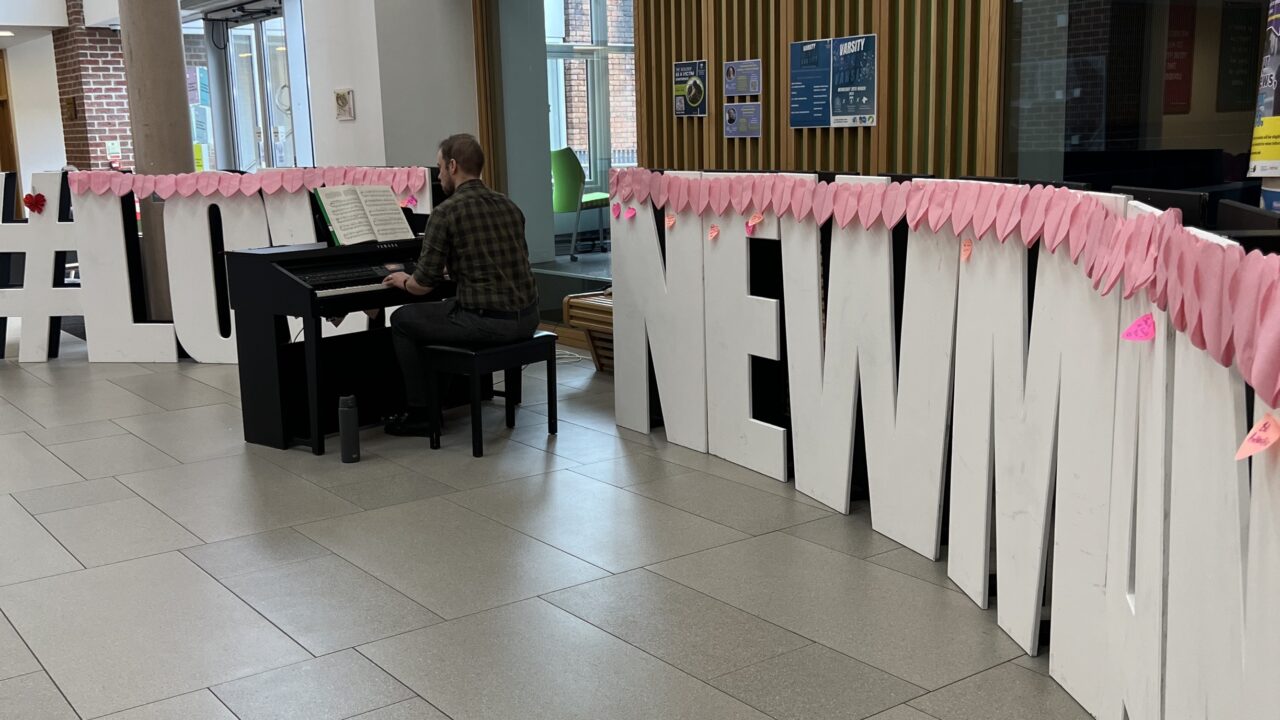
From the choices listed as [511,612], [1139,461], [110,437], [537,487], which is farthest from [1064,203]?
[110,437]

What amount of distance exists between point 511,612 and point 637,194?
243cm

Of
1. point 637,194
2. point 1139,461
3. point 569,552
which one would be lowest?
point 569,552

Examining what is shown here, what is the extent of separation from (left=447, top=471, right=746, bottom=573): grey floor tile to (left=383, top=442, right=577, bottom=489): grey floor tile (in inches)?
4.5

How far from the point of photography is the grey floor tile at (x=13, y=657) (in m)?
3.22

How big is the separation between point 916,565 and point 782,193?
147 cm

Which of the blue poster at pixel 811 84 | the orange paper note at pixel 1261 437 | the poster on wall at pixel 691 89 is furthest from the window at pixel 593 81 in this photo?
the orange paper note at pixel 1261 437

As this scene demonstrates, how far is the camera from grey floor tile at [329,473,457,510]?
4.70 m

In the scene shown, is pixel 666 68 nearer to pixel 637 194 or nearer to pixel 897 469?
pixel 637 194

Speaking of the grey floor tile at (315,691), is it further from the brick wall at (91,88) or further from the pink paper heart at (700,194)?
the brick wall at (91,88)

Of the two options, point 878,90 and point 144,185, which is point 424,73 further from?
point 878,90

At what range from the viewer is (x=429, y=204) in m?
7.27

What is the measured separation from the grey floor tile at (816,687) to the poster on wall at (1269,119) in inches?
65.6

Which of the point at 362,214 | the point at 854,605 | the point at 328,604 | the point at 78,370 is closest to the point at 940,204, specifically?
the point at 854,605

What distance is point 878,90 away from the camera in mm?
5430
